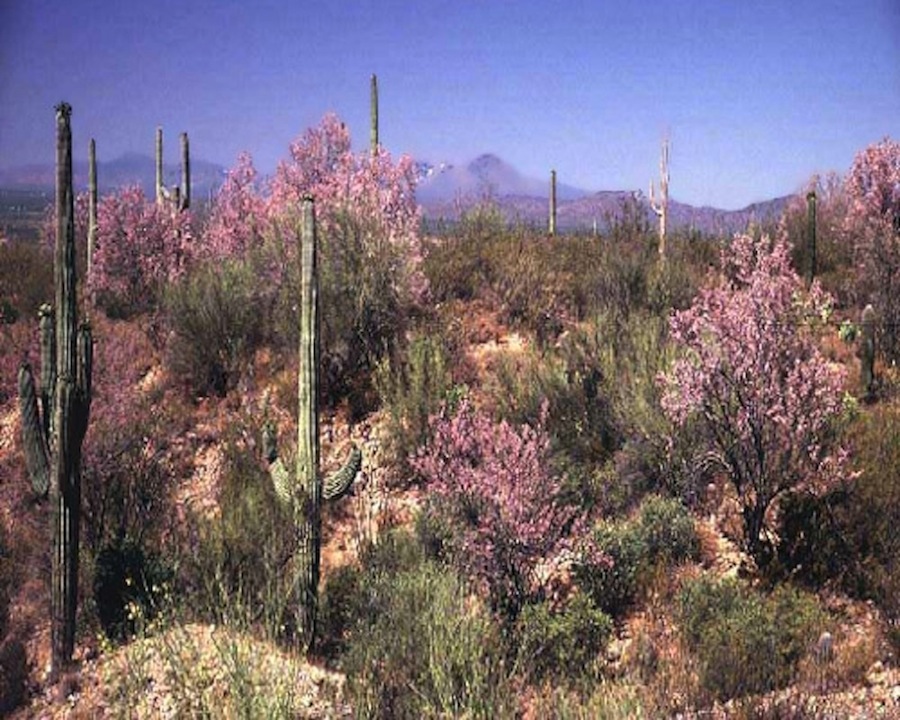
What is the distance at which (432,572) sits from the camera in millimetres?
6738

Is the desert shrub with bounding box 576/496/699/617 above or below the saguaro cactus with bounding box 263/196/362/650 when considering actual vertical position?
below

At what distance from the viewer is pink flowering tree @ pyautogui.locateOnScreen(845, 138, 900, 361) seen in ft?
38.9

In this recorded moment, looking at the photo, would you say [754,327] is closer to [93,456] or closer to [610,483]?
[610,483]

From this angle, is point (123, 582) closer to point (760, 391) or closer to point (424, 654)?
point (424, 654)

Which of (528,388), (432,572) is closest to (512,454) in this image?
(432,572)

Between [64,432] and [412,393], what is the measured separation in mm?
4612

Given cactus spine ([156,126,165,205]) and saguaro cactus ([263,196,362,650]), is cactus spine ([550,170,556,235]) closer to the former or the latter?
cactus spine ([156,126,165,205])

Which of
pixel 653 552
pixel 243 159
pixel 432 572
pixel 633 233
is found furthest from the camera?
pixel 243 159

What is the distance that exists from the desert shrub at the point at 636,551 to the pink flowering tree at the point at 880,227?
584cm

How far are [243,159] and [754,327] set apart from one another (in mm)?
13874

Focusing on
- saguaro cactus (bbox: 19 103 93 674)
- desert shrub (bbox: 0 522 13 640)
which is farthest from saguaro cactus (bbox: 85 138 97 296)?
saguaro cactus (bbox: 19 103 93 674)

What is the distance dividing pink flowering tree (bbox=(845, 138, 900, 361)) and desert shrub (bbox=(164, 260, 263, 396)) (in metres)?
10.3

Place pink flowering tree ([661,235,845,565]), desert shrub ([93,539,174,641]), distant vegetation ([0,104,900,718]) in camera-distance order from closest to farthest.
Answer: distant vegetation ([0,104,900,718]), pink flowering tree ([661,235,845,565]), desert shrub ([93,539,174,641])

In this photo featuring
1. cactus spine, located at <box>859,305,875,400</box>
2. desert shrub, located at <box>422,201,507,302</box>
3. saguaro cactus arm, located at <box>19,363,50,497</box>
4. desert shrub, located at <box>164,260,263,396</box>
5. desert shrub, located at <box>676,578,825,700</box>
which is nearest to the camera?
desert shrub, located at <box>676,578,825,700</box>
